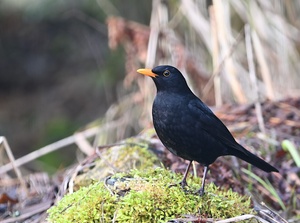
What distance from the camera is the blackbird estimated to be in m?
3.32

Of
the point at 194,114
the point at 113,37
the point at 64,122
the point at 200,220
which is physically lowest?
the point at 64,122

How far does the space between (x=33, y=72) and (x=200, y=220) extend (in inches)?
338

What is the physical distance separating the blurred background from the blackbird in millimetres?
1860

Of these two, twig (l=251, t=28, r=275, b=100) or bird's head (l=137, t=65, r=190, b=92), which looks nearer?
bird's head (l=137, t=65, r=190, b=92)

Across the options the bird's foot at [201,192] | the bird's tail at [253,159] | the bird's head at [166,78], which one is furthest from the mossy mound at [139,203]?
the bird's head at [166,78]

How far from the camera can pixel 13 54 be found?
1061 cm

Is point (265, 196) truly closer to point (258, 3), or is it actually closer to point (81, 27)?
point (258, 3)

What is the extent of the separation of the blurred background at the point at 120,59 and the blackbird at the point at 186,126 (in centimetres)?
186

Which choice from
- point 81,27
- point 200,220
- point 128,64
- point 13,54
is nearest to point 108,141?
point 128,64

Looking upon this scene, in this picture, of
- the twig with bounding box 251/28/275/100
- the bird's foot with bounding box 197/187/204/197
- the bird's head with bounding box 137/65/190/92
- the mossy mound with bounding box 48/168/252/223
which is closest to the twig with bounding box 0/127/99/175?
the bird's head with bounding box 137/65/190/92

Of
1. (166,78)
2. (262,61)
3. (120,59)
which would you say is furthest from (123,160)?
(120,59)

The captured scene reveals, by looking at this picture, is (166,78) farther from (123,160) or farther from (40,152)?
(40,152)

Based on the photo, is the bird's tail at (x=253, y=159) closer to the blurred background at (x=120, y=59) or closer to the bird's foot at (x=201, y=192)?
the bird's foot at (x=201, y=192)

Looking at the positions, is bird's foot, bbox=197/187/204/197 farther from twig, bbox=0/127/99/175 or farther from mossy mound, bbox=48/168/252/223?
twig, bbox=0/127/99/175
